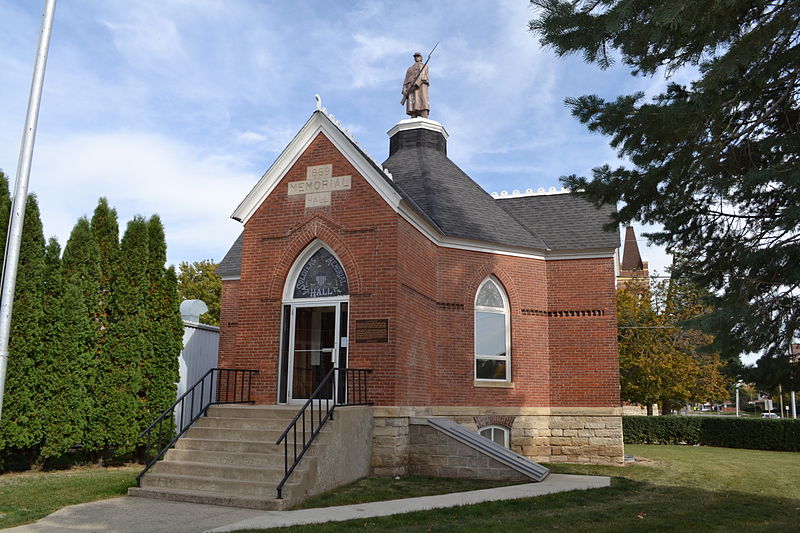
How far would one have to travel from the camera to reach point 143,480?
30.6ft

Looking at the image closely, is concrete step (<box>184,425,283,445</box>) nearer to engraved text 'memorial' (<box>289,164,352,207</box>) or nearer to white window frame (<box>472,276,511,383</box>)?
engraved text 'memorial' (<box>289,164,352,207</box>)

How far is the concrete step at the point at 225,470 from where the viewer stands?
9.00m

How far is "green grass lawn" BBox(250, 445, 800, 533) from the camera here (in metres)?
7.46

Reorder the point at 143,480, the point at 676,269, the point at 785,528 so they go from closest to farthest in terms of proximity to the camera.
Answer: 1. the point at 785,528
2. the point at 676,269
3. the point at 143,480

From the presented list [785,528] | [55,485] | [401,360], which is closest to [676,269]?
[785,528]

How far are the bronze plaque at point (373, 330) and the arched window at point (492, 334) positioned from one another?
3473 mm

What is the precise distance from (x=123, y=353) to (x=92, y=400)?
3.41 feet

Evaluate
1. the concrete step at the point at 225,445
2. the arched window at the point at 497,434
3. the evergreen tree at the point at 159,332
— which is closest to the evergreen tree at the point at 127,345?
the evergreen tree at the point at 159,332

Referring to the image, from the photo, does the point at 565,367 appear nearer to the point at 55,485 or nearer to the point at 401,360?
the point at 401,360

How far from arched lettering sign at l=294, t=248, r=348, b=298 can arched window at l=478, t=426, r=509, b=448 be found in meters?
4.82

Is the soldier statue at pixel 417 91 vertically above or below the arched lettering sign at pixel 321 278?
above

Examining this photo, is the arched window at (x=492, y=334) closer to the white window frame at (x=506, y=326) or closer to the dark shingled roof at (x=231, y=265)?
the white window frame at (x=506, y=326)

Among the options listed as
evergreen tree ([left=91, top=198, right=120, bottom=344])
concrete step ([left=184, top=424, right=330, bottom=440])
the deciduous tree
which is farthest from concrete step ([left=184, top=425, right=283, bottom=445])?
the deciduous tree


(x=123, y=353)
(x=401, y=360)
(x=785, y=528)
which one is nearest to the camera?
(x=785, y=528)
